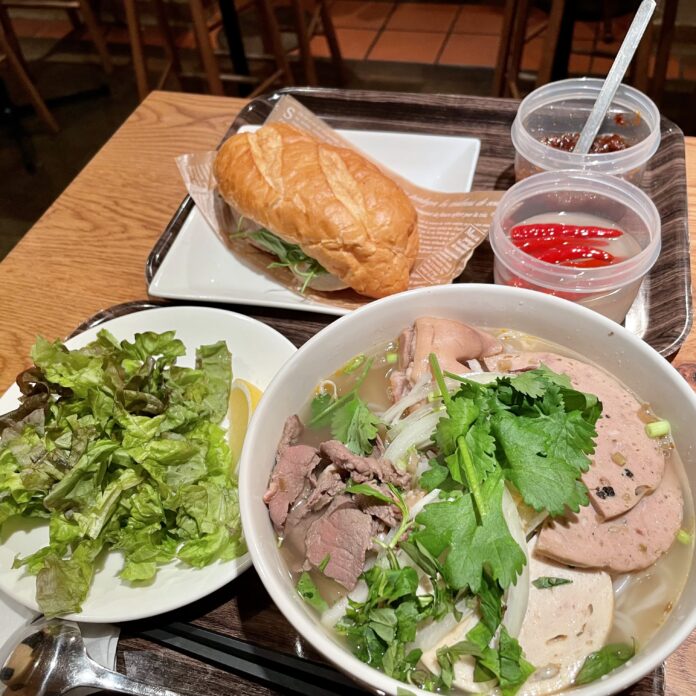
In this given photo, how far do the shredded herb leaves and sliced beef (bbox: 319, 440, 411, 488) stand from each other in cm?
29

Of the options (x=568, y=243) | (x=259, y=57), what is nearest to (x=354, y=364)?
(x=568, y=243)

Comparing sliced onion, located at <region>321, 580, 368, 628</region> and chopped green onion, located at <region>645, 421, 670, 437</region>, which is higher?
chopped green onion, located at <region>645, 421, 670, 437</region>

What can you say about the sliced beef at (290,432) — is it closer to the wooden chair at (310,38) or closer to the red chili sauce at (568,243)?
the red chili sauce at (568,243)

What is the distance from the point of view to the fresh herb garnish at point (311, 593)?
2.87ft

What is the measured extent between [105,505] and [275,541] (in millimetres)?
390

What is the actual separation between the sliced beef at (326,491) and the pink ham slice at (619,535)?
0.28 metres

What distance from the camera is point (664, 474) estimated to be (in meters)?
0.93

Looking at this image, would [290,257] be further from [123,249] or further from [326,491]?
[326,491]

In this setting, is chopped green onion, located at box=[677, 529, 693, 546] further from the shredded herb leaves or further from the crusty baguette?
the crusty baguette

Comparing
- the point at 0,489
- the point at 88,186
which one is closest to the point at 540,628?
the point at 0,489

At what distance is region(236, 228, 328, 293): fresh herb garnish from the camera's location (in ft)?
5.59

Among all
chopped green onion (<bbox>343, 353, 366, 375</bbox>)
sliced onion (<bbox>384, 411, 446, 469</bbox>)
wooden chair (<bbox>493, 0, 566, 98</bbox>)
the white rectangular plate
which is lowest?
wooden chair (<bbox>493, 0, 566, 98</bbox>)

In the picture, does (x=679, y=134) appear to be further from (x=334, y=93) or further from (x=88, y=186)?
(x=88, y=186)

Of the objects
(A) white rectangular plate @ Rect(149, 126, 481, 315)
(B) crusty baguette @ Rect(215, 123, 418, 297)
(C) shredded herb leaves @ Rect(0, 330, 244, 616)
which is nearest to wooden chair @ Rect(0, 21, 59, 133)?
(A) white rectangular plate @ Rect(149, 126, 481, 315)
